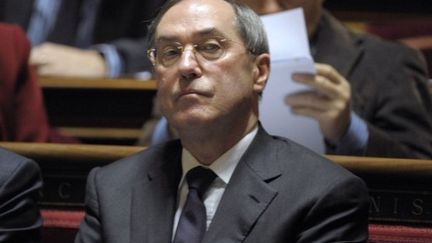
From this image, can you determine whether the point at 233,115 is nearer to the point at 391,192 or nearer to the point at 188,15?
the point at 188,15

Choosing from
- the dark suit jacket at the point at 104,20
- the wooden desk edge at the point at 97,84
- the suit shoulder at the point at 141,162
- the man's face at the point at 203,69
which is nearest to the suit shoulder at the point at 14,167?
the suit shoulder at the point at 141,162

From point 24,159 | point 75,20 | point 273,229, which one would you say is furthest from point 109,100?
point 273,229

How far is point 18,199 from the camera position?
1317 millimetres

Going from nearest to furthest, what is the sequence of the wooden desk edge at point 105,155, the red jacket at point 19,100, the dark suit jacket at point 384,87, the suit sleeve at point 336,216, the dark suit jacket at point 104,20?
the suit sleeve at point 336,216
the wooden desk edge at point 105,155
the dark suit jacket at point 384,87
the red jacket at point 19,100
the dark suit jacket at point 104,20

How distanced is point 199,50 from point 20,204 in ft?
1.13

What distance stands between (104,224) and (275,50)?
1.45 feet

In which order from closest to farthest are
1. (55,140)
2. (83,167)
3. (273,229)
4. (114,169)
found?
1. (273,229)
2. (114,169)
3. (83,167)
4. (55,140)

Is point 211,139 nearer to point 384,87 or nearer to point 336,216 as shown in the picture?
point 336,216

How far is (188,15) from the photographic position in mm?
1249

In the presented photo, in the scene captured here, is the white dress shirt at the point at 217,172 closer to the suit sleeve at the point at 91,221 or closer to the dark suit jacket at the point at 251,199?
the dark suit jacket at the point at 251,199

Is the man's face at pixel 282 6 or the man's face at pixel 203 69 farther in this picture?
the man's face at pixel 282 6

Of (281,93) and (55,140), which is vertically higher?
(281,93)

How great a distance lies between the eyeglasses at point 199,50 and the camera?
1235mm

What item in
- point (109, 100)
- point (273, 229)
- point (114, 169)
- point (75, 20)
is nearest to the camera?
point (273, 229)
